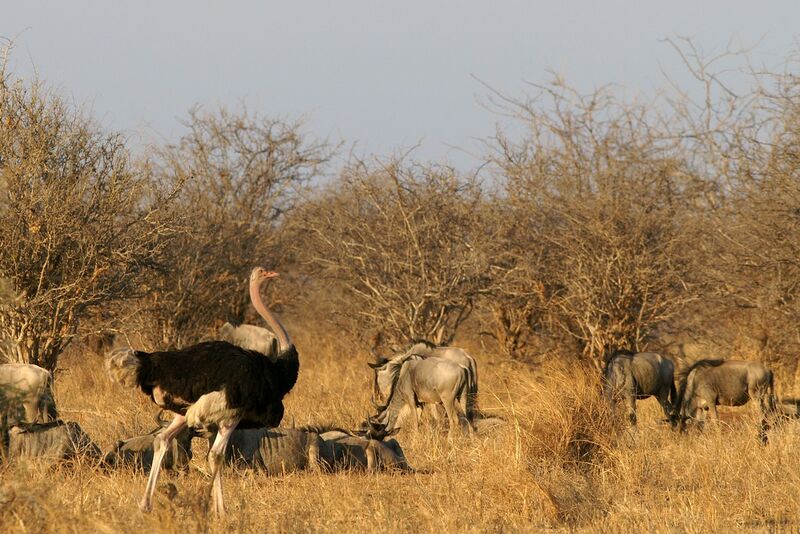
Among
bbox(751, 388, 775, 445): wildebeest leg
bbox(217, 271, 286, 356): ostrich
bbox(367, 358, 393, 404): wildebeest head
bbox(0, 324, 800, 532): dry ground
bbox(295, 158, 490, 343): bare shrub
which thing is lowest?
bbox(0, 324, 800, 532): dry ground

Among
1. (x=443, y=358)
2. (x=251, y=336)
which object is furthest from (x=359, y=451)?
(x=251, y=336)

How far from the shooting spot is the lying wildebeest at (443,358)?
12789mm

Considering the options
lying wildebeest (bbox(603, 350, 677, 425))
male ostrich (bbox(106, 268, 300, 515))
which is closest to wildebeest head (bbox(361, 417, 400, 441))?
male ostrich (bbox(106, 268, 300, 515))

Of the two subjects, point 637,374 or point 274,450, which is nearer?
point 274,450

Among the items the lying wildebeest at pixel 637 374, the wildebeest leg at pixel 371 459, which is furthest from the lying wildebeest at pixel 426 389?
the wildebeest leg at pixel 371 459

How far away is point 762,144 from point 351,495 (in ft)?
26.2

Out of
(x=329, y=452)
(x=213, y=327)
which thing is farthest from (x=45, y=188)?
(x=213, y=327)

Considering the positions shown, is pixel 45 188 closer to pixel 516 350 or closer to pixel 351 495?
pixel 351 495

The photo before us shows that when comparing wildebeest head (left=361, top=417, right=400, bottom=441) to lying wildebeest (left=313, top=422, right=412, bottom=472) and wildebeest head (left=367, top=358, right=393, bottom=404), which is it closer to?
lying wildebeest (left=313, top=422, right=412, bottom=472)

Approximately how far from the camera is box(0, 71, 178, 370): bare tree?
1184 centimetres

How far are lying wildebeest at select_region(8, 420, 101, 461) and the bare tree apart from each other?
2.54 metres

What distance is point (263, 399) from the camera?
8.43 m

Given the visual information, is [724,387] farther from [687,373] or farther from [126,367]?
[126,367]

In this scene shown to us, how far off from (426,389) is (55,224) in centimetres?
418
